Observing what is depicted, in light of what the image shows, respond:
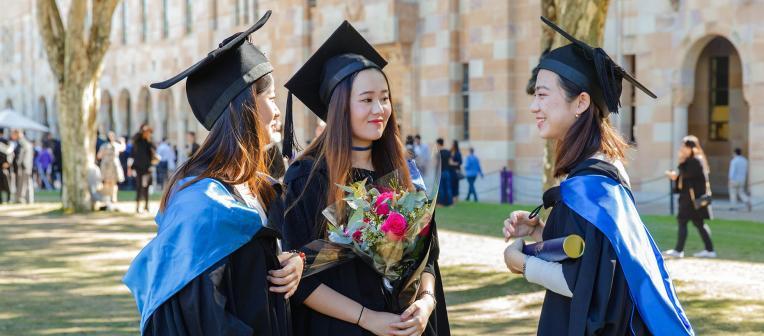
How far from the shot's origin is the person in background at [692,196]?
12836mm

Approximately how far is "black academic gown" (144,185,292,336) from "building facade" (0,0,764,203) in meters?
19.2

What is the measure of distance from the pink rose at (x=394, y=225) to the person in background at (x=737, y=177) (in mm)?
18441

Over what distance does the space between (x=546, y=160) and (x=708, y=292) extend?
2.35 metres

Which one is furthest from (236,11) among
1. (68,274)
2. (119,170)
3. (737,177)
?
(68,274)

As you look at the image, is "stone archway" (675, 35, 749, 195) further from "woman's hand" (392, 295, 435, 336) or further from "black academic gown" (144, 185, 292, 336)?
"black academic gown" (144, 185, 292, 336)

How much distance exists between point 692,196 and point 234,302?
1067cm

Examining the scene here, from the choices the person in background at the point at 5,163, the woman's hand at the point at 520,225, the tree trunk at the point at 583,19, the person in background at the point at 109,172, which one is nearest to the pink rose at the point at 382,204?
the woman's hand at the point at 520,225

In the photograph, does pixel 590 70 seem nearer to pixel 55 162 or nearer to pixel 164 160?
pixel 164 160

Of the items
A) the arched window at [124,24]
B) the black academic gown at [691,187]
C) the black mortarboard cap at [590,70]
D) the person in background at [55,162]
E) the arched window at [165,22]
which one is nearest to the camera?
the black mortarboard cap at [590,70]

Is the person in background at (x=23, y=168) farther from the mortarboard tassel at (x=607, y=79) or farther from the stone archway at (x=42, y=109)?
the stone archway at (x=42, y=109)

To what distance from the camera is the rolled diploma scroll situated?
3.58m

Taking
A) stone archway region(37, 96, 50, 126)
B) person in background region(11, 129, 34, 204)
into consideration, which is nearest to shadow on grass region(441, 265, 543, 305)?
person in background region(11, 129, 34, 204)

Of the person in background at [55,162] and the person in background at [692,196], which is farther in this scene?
the person in background at [55,162]

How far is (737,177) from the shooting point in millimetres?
21016
